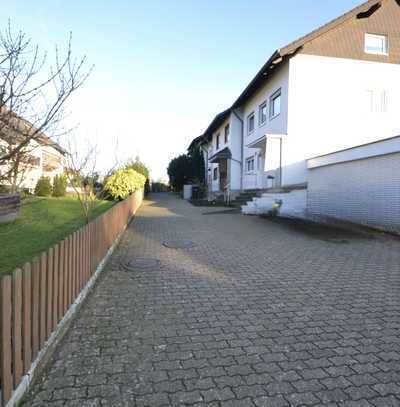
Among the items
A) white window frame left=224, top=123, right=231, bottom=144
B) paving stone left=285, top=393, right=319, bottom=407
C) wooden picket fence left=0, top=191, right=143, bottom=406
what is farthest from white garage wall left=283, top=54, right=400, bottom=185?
paving stone left=285, top=393, right=319, bottom=407

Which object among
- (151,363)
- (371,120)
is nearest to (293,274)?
(151,363)

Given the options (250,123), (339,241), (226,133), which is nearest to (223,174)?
(226,133)

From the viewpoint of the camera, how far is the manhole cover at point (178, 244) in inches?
314

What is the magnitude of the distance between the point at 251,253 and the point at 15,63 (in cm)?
580

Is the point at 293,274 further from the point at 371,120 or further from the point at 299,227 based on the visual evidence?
the point at 371,120

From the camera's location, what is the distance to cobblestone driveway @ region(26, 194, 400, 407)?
2.46 meters

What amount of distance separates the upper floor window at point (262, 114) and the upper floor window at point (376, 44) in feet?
18.5

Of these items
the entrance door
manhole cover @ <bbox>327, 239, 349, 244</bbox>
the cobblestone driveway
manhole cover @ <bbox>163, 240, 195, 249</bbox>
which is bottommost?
the cobblestone driveway

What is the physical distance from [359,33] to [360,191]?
9.51 metres

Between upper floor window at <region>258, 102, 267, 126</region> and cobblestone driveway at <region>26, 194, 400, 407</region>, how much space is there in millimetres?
13608

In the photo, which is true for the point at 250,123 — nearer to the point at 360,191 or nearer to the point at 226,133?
the point at 226,133

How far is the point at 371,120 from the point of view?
16062 mm

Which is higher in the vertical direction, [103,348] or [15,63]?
[15,63]

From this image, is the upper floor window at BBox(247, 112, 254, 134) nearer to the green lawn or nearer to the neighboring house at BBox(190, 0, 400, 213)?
the neighboring house at BBox(190, 0, 400, 213)
